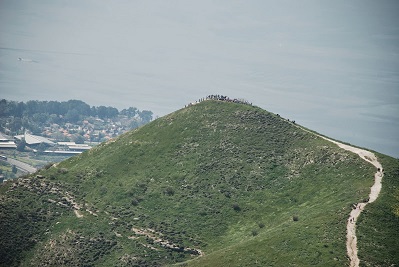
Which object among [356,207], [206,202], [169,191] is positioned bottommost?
[206,202]

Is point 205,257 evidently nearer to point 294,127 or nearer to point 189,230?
point 189,230

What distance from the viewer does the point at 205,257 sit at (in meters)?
78.1

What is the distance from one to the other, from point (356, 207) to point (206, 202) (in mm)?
28395

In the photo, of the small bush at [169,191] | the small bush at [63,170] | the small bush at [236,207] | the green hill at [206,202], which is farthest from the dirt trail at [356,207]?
the small bush at [63,170]

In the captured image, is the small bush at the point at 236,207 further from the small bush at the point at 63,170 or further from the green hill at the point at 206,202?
the small bush at the point at 63,170

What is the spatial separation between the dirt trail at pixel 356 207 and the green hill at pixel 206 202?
0.81m

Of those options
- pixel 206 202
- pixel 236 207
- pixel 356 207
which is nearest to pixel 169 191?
pixel 206 202

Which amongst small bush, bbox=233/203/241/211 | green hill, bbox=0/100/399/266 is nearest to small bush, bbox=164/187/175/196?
green hill, bbox=0/100/399/266

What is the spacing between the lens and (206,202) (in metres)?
96.4

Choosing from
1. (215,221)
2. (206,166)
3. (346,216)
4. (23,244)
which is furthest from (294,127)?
(23,244)

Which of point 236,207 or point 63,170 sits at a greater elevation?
point 63,170

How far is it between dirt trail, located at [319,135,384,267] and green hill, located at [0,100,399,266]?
81 cm

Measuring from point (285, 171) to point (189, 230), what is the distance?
73.2 feet

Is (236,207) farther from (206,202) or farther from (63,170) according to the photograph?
(63,170)
